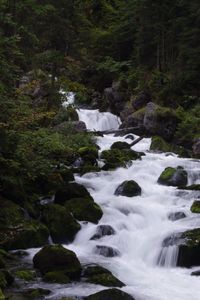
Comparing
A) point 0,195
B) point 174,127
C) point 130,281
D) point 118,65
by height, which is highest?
point 118,65

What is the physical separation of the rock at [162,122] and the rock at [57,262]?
15927 mm

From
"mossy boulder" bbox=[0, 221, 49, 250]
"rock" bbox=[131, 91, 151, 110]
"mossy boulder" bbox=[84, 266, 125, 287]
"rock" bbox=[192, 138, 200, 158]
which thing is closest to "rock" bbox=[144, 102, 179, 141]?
"rock" bbox=[192, 138, 200, 158]

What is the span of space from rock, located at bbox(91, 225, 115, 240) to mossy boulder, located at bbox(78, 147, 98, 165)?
264 inches

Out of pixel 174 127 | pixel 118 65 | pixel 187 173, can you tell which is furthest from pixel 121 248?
pixel 118 65

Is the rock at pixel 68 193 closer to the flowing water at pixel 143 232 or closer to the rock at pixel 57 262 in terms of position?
the flowing water at pixel 143 232

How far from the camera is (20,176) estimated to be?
590 inches

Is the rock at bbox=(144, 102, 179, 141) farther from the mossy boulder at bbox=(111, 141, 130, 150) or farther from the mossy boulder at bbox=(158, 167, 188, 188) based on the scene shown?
the mossy boulder at bbox=(158, 167, 188, 188)

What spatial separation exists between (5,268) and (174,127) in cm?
1696

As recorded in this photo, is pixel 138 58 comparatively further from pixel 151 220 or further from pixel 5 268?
pixel 5 268

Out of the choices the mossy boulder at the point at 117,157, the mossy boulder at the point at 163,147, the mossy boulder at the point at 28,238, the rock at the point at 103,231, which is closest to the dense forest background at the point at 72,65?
the mossy boulder at the point at 163,147

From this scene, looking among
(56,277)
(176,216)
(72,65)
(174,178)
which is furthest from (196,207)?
(72,65)

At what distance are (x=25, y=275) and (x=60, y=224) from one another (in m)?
3.19

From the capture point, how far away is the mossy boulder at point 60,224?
43.4ft

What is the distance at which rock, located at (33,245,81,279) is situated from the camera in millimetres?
10531
